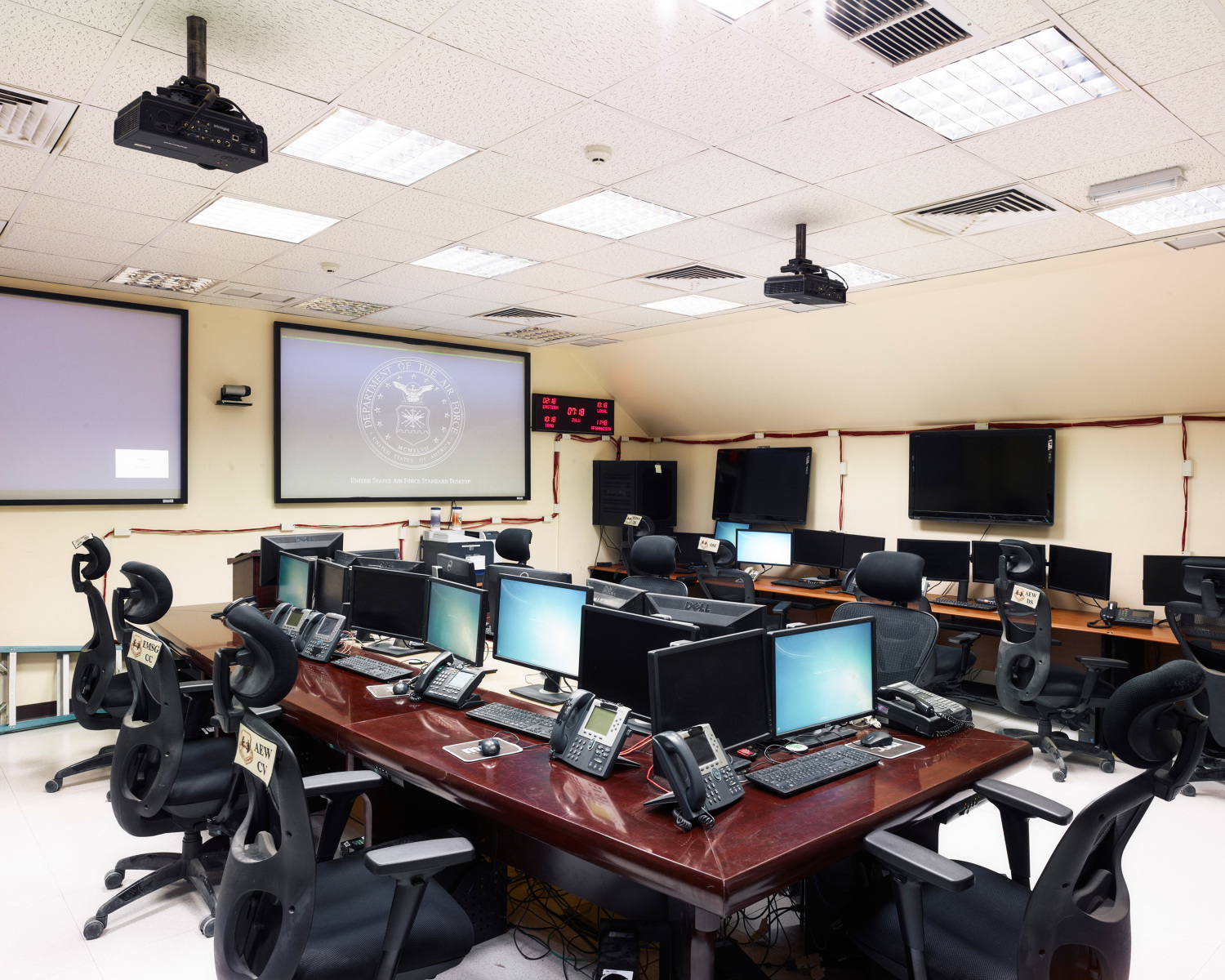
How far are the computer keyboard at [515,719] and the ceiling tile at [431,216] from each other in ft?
7.27

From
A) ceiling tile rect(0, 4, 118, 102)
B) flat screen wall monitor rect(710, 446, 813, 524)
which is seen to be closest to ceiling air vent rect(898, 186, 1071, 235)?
ceiling tile rect(0, 4, 118, 102)

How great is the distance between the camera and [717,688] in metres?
2.31

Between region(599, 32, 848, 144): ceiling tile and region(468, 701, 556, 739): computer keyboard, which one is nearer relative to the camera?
region(599, 32, 848, 144): ceiling tile

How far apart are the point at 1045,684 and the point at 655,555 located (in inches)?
92.0

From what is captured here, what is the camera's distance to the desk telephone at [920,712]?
2.62m

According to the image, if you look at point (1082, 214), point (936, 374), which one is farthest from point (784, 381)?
point (1082, 214)

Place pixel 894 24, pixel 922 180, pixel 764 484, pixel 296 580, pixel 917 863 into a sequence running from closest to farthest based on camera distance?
pixel 917 863 < pixel 894 24 < pixel 922 180 < pixel 296 580 < pixel 764 484

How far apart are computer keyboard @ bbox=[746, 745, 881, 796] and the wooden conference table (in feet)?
0.09

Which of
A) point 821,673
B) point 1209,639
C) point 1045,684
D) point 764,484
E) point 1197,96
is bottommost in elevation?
point 1045,684

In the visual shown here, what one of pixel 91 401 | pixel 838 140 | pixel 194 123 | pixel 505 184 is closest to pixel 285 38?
pixel 194 123

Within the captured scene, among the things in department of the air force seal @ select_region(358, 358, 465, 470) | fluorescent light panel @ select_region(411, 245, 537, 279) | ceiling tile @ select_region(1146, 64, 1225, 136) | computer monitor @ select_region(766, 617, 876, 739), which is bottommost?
computer monitor @ select_region(766, 617, 876, 739)

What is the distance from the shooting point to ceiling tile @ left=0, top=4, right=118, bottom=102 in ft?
7.20

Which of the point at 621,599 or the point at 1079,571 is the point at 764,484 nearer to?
the point at 1079,571

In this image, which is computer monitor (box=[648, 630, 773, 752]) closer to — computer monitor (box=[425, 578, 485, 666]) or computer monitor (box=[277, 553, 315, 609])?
computer monitor (box=[425, 578, 485, 666])
